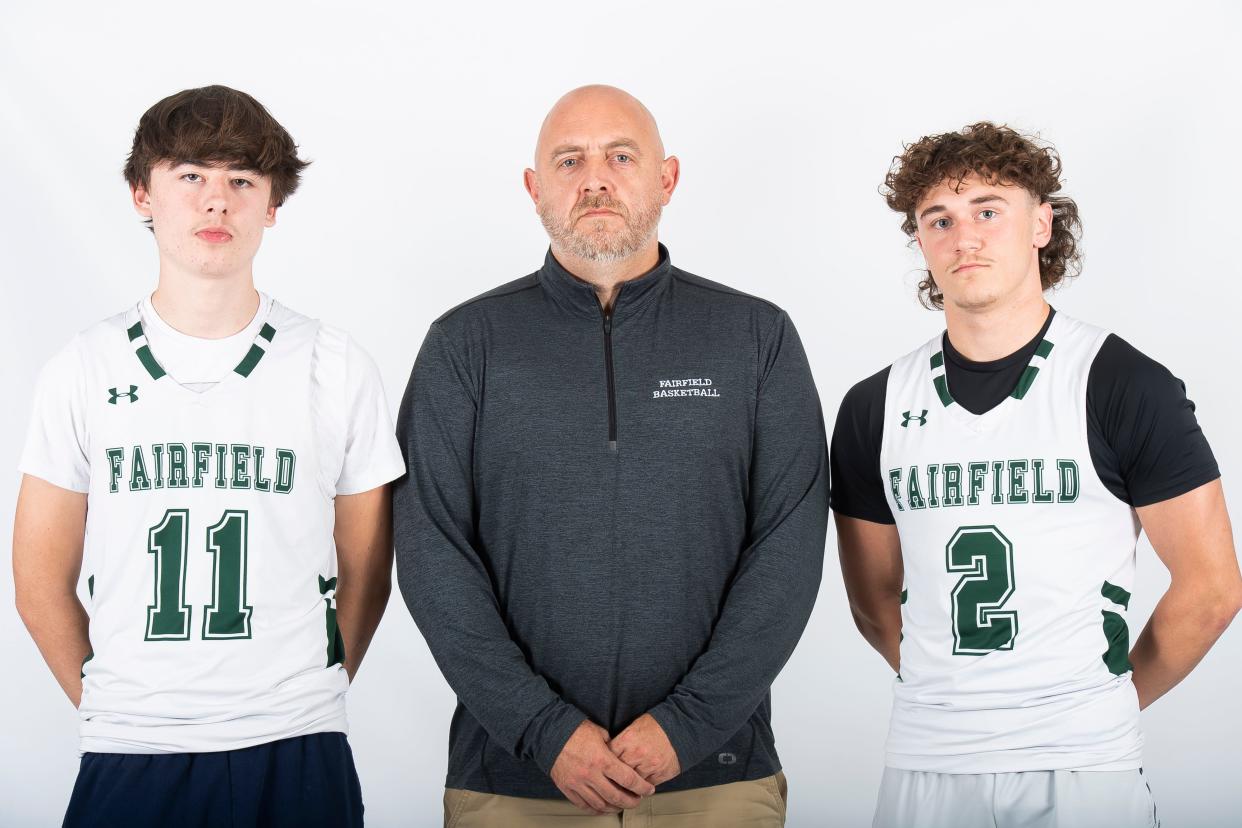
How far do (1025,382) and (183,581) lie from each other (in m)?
1.61

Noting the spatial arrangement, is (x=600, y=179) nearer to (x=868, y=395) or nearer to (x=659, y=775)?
(x=868, y=395)

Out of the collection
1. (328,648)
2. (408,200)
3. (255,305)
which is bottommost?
(328,648)

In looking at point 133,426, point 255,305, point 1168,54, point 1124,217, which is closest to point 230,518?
point 133,426

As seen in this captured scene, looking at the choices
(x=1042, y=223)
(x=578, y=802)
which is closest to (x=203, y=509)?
(x=578, y=802)

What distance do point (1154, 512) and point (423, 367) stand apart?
143cm

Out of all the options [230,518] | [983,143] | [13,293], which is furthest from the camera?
[13,293]

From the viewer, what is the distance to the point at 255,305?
2.53 metres

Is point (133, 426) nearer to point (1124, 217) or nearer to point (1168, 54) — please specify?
point (1124, 217)

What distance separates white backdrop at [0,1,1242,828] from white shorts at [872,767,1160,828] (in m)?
1.52

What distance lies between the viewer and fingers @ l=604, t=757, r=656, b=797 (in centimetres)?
236

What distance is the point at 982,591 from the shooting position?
246cm

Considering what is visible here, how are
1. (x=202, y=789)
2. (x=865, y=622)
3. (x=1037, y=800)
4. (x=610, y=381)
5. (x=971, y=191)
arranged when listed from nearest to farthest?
(x=202, y=789)
(x=1037, y=800)
(x=610, y=381)
(x=971, y=191)
(x=865, y=622)

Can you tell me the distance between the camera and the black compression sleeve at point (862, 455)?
2721mm

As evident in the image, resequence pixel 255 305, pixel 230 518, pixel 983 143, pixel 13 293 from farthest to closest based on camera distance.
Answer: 1. pixel 13 293
2. pixel 983 143
3. pixel 255 305
4. pixel 230 518
